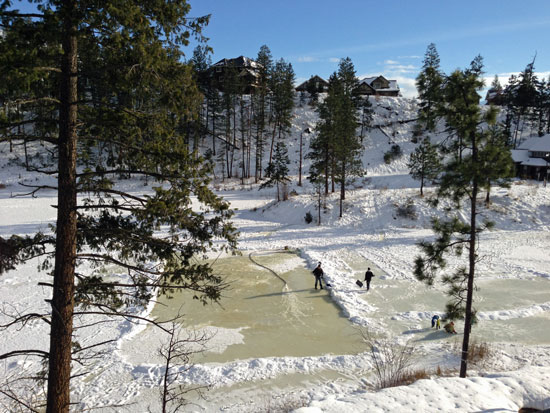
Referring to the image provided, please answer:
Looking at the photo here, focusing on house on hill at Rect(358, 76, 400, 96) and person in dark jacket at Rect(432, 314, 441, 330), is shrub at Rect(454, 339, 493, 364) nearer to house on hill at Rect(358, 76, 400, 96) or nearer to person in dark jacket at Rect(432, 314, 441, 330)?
person in dark jacket at Rect(432, 314, 441, 330)

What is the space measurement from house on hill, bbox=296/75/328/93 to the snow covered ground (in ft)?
144

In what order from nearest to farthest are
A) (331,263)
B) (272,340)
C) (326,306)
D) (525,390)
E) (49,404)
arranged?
1. (49,404)
2. (525,390)
3. (272,340)
4. (326,306)
5. (331,263)

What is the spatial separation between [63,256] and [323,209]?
95.1ft

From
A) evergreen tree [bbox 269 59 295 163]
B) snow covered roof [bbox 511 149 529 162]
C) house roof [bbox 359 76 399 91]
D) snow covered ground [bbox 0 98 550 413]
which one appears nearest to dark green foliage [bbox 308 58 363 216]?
snow covered ground [bbox 0 98 550 413]

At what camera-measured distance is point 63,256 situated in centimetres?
559

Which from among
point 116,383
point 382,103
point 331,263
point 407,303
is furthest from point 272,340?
point 382,103

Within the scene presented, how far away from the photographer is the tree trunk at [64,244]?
5.35 metres

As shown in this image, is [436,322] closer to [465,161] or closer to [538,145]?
[465,161]

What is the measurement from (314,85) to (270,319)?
209 feet

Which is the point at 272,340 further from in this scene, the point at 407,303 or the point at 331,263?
the point at 331,263

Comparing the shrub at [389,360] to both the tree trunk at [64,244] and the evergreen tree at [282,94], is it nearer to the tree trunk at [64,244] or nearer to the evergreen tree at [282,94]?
the tree trunk at [64,244]

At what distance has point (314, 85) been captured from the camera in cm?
6981

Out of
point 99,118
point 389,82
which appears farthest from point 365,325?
point 389,82

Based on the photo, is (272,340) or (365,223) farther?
(365,223)
